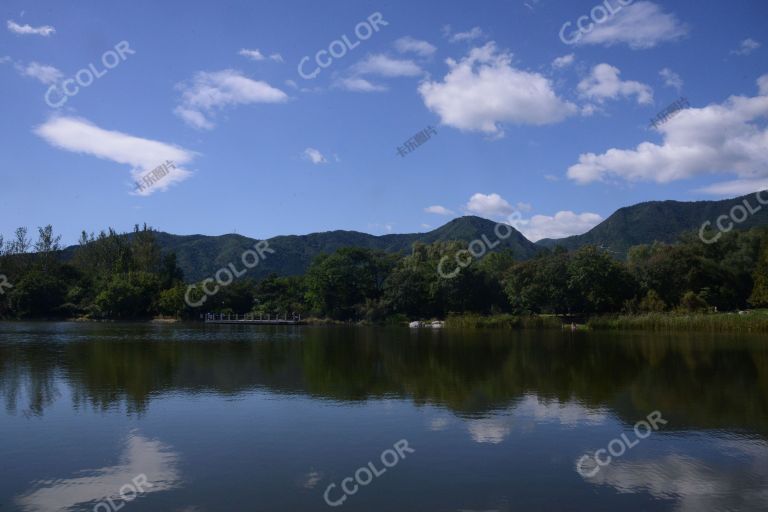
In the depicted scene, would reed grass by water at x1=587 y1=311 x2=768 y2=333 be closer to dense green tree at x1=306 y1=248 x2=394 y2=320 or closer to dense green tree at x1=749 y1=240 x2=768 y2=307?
dense green tree at x1=749 y1=240 x2=768 y2=307

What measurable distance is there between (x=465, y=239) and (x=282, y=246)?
190ft

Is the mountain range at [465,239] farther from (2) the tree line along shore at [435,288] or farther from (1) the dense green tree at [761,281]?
(1) the dense green tree at [761,281]

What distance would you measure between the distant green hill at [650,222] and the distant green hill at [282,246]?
20.5m

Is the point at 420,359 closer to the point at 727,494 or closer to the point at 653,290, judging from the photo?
the point at 727,494

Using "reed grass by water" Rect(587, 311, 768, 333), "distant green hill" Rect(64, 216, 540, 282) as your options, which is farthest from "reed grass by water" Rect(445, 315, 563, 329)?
"distant green hill" Rect(64, 216, 540, 282)

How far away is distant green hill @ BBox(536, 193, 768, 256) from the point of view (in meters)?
149

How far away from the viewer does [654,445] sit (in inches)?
447

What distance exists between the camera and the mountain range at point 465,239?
153 m

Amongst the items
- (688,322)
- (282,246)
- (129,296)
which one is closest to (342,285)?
(129,296)

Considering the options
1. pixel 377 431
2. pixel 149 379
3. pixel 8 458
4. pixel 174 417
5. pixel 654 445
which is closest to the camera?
pixel 8 458

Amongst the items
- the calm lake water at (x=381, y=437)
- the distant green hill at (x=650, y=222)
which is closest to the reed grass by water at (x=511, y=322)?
the calm lake water at (x=381, y=437)

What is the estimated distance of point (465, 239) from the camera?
158 meters

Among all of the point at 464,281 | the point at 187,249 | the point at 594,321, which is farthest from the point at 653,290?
the point at 187,249

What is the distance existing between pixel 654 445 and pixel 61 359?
22.4 m
